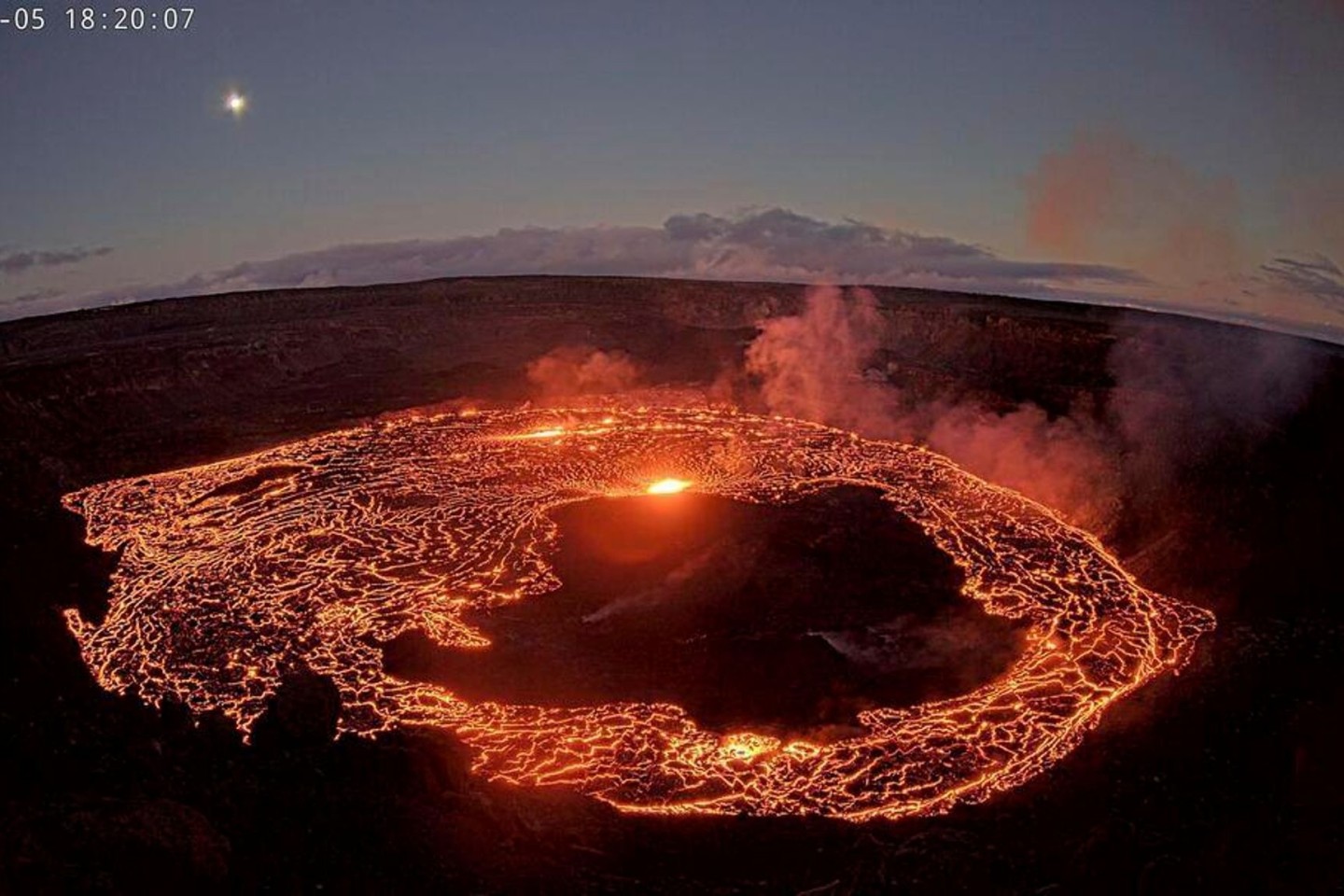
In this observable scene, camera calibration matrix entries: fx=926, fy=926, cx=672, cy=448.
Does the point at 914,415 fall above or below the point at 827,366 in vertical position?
below

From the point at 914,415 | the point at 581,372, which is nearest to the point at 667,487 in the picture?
the point at 914,415

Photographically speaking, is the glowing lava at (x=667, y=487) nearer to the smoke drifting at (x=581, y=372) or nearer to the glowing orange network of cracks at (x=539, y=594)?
the glowing orange network of cracks at (x=539, y=594)

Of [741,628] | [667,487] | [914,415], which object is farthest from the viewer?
[914,415]

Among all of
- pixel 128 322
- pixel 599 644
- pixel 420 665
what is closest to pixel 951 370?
pixel 599 644

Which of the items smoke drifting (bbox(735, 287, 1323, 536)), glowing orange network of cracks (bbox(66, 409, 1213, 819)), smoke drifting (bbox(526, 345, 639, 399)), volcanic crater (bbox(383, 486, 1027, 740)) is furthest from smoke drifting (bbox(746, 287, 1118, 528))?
smoke drifting (bbox(526, 345, 639, 399))

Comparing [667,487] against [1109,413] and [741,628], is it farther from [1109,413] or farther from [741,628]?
[1109,413]

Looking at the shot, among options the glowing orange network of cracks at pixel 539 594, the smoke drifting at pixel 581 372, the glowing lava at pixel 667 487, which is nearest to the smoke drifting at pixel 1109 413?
the glowing orange network of cracks at pixel 539 594

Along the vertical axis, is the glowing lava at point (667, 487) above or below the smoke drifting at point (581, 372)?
below

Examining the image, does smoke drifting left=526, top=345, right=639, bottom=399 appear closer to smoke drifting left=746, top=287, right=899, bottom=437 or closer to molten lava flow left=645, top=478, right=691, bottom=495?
smoke drifting left=746, top=287, right=899, bottom=437
